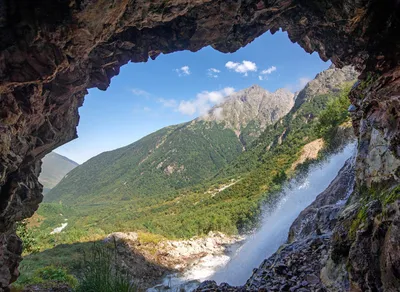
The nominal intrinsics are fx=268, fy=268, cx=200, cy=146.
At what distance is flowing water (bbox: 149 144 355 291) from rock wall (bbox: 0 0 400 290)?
17.1 meters

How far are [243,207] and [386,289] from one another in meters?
58.0

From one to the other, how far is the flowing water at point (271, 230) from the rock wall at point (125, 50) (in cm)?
1713

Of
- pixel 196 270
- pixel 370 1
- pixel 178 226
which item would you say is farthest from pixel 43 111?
pixel 178 226

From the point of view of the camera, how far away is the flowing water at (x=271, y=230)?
29.3 meters

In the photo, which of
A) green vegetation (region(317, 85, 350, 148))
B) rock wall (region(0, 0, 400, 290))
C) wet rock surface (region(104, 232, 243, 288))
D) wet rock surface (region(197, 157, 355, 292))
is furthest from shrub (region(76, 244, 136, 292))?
green vegetation (region(317, 85, 350, 148))

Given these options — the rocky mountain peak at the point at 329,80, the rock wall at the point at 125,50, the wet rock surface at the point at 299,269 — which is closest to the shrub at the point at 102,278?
the wet rock surface at the point at 299,269

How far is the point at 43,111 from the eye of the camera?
14281 mm

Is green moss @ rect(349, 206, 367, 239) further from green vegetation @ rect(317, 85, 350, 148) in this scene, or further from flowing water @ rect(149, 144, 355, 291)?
green vegetation @ rect(317, 85, 350, 148)

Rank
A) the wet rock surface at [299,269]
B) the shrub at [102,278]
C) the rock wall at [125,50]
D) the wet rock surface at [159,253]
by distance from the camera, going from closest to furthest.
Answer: the shrub at [102,278], the wet rock surface at [299,269], the rock wall at [125,50], the wet rock surface at [159,253]

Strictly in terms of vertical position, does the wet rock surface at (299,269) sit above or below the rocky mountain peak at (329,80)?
below

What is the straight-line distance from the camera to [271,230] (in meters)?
36.6

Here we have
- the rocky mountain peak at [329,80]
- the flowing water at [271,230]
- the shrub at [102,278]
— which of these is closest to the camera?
the shrub at [102,278]

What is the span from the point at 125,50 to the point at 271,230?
30172mm

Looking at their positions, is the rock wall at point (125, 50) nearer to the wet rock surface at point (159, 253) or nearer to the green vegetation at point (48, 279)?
the green vegetation at point (48, 279)
